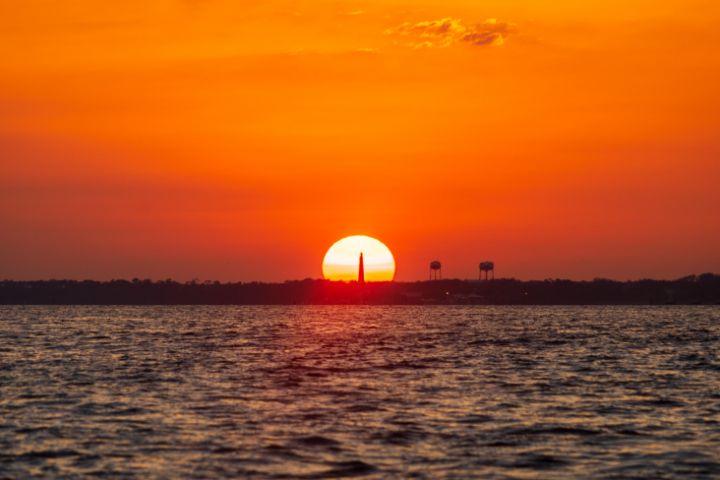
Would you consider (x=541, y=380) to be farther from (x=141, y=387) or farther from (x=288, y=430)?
(x=288, y=430)

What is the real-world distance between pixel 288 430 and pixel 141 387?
1966 centimetres

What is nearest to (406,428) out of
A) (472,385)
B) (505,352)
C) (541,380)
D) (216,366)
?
(472,385)

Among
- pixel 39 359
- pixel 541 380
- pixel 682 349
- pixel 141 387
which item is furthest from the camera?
pixel 682 349

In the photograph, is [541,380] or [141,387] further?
[541,380]

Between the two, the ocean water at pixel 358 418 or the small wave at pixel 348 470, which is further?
the ocean water at pixel 358 418

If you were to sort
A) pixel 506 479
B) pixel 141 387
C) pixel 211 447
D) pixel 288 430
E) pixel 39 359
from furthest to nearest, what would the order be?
pixel 39 359, pixel 141 387, pixel 288 430, pixel 211 447, pixel 506 479

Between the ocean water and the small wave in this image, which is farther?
the ocean water

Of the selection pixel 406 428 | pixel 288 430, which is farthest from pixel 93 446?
pixel 406 428

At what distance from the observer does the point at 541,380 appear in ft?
204

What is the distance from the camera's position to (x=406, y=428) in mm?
39812

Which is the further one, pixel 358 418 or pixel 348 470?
pixel 358 418

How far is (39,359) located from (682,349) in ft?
186

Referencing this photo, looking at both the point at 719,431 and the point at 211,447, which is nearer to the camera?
the point at 211,447

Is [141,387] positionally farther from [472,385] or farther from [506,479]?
[506,479]
